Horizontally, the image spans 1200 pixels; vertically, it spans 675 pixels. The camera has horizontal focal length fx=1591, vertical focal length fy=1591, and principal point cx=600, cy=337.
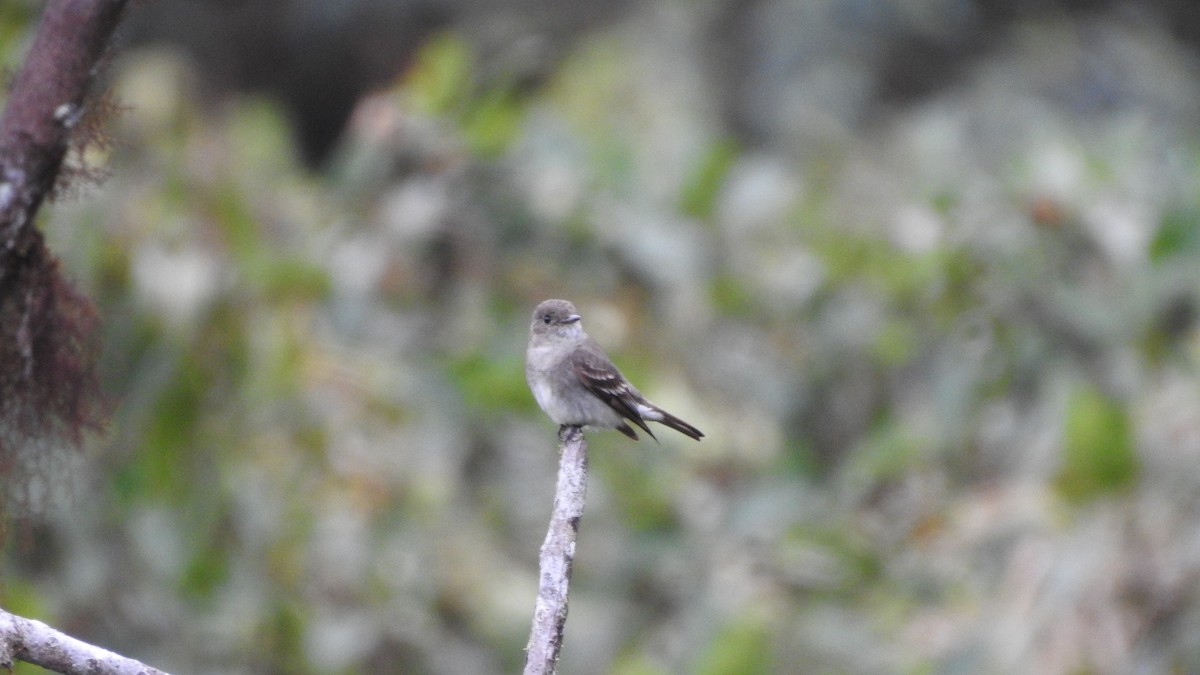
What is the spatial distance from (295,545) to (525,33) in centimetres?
1103

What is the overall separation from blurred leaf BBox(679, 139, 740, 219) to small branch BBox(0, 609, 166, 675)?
7861 millimetres

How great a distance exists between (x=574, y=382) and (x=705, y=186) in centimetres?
521

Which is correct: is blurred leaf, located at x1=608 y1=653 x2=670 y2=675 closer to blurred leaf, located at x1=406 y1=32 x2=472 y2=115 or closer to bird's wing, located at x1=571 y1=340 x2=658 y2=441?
bird's wing, located at x1=571 y1=340 x2=658 y2=441

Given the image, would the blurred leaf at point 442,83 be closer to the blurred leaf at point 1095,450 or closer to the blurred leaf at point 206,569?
the blurred leaf at point 206,569

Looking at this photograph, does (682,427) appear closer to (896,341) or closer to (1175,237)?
(1175,237)

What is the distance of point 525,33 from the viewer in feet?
58.9

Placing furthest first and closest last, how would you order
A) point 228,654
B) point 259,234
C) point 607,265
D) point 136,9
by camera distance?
point 607,265 < point 259,234 < point 228,654 < point 136,9

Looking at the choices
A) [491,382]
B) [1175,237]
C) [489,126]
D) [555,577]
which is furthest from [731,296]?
[555,577]

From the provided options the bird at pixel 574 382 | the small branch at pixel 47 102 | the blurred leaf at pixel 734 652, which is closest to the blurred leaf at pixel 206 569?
the blurred leaf at pixel 734 652

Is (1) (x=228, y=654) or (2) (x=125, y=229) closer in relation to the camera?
(2) (x=125, y=229)

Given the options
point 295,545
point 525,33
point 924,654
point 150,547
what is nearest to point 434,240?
point 295,545

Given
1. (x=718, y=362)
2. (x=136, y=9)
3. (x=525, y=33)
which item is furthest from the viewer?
(x=525, y=33)

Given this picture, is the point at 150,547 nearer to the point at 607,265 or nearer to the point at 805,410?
the point at 607,265

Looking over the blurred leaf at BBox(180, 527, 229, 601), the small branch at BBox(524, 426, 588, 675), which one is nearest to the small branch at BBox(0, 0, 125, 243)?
the small branch at BBox(524, 426, 588, 675)
